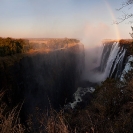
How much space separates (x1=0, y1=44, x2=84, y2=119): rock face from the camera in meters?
20.9

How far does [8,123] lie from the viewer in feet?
10.2

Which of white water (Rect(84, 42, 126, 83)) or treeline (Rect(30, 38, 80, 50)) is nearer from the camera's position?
white water (Rect(84, 42, 126, 83))

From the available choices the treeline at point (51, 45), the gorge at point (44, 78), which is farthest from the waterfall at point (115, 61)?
the treeline at point (51, 45)

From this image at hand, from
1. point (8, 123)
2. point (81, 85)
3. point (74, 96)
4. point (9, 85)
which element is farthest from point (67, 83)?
point (8, 123)

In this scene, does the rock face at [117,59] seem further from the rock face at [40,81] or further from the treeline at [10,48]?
the treeline at [10,48]

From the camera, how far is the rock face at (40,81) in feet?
68.5

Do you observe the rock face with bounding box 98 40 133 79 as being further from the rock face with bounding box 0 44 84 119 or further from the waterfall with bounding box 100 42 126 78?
the rock face with bounding box 0 44 84 119

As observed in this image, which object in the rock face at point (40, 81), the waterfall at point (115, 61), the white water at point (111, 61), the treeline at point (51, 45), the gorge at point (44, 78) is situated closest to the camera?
the gorge at point (44, 78)

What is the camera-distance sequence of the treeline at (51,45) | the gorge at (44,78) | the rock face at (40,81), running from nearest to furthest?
the gorge at (44,78) < the rock face at (40,81) < the treeline at (51,45)

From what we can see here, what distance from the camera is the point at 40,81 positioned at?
26516mm

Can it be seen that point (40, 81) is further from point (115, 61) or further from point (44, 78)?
point (115, 61)

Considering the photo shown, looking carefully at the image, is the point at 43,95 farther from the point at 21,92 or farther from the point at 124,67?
the point at 124,67

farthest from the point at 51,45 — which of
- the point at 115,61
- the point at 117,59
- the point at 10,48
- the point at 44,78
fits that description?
the point at 117,59

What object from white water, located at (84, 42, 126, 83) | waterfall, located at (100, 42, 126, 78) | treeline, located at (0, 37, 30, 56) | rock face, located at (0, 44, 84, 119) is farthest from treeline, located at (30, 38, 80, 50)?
waterfall, located at (100, 42, 126, 78)
